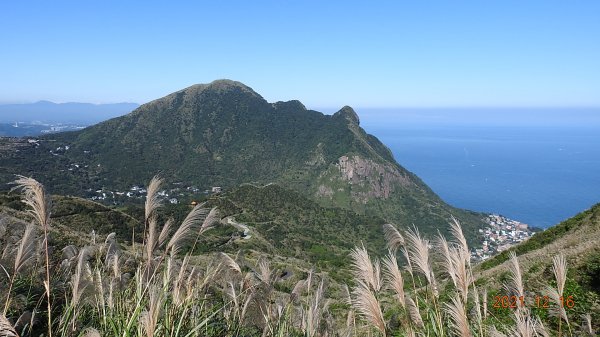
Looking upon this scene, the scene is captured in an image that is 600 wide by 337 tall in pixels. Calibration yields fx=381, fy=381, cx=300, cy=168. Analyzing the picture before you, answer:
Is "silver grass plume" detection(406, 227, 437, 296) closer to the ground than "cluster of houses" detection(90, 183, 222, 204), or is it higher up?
higher up

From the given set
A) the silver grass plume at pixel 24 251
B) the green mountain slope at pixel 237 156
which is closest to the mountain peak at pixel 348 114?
the green mountain slope at pixel 237 156

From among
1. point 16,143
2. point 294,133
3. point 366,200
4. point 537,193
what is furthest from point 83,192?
point 537,193

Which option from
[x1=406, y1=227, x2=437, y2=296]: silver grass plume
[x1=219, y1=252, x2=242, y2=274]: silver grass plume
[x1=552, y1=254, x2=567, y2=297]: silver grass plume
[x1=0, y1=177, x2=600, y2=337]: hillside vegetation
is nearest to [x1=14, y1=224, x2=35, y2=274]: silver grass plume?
[x1=0, y1=177, x2=600, y2=337]: hillside vegetation

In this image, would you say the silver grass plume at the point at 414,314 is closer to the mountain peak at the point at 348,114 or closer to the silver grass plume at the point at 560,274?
the silver grass plume at the point at 560,274

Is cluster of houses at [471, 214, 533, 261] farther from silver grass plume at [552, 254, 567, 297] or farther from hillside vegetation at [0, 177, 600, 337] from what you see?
silver grass plume at [552, 254, 567, 297]

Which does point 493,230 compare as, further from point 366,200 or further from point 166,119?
point 166,119

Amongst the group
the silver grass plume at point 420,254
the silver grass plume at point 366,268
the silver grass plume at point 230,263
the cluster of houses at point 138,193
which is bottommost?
the cluster of houses at point 138,193
